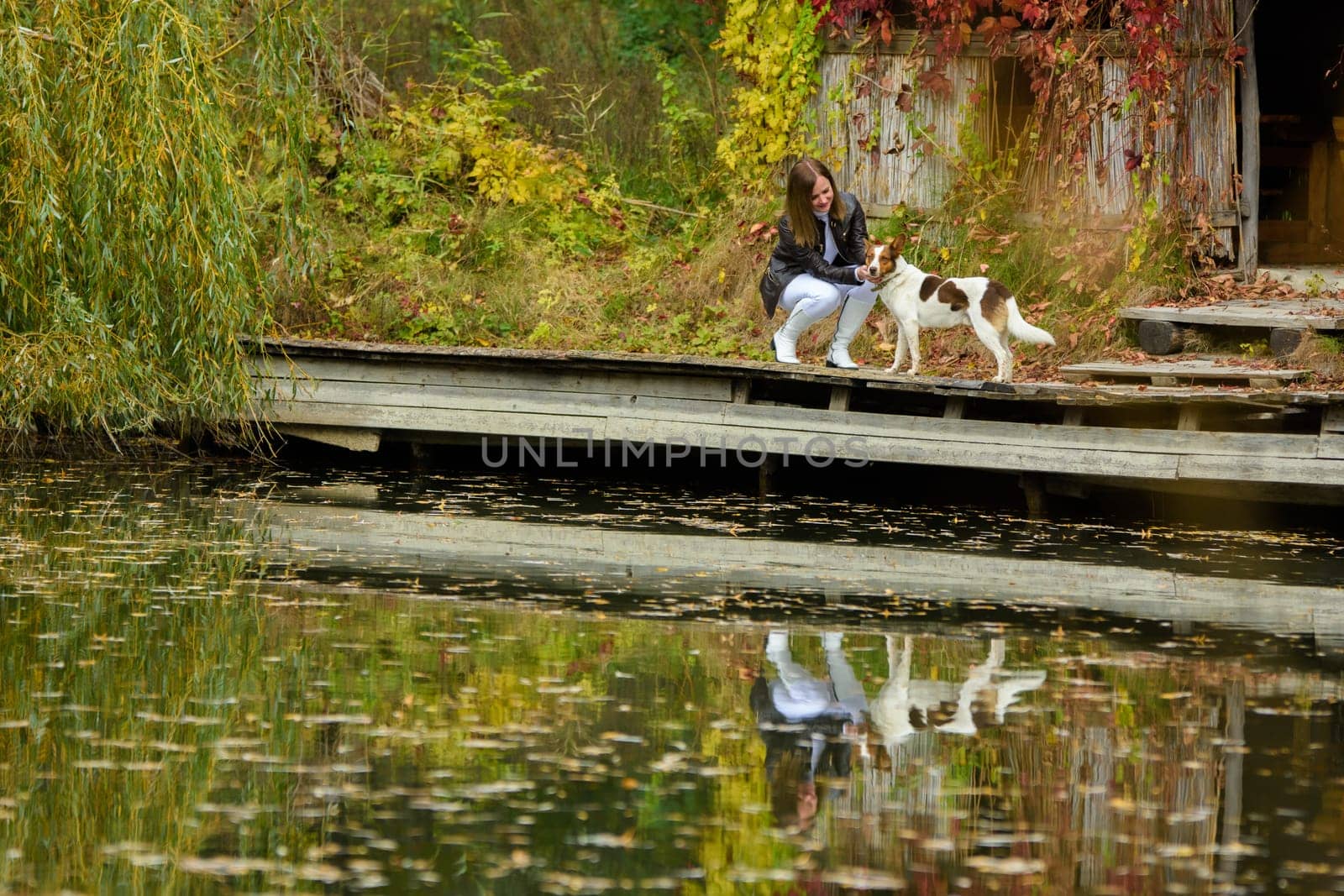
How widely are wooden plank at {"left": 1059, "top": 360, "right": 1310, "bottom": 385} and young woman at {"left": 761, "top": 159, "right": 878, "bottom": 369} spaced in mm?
1566

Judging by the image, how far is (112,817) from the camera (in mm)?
5035

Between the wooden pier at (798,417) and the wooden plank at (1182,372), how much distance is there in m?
0.23

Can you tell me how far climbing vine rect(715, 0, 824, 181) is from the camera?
47.0 ft

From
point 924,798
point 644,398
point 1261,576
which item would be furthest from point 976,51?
point 924,798

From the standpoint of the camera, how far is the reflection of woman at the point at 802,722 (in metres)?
5.43

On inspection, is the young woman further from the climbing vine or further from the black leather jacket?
the climbing vine

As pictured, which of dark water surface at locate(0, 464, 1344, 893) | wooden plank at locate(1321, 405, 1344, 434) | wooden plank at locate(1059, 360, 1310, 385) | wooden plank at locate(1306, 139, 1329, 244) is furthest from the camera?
wooden plank at locate(1306, 139, 1329, 244)

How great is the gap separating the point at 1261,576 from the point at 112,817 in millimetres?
6394

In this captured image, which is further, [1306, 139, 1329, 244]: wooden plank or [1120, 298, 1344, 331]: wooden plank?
[1306, 139, 1329, 244]: wooden plank

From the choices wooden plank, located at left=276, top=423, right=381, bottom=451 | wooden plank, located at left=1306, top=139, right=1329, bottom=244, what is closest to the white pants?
wooden plank, located at left=276, top=423, right=381, bottom=451

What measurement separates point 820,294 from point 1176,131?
3.38m

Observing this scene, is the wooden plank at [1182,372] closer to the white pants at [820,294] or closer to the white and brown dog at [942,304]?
the white and brown dog at [942,304]

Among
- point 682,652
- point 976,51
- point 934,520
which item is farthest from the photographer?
point 976,51

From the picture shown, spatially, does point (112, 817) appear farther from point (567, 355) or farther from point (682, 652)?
point (567, 355)
